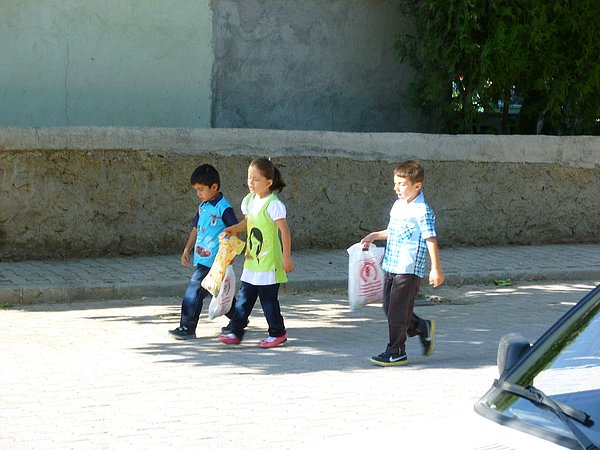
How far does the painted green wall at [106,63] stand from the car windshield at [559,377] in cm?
995

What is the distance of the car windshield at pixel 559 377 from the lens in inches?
124

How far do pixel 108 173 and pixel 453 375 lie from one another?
5.58 metres

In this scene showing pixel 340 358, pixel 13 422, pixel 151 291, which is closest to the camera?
pixel 13 422

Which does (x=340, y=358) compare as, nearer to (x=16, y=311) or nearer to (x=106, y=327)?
(x=106, y=327)

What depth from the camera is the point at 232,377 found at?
6938 mm

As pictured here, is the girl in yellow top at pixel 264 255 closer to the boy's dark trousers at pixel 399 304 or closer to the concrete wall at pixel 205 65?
the boy's dark trousers at pixel 399 304

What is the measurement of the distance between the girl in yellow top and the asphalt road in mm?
195

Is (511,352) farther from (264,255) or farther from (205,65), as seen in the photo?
(205,65)

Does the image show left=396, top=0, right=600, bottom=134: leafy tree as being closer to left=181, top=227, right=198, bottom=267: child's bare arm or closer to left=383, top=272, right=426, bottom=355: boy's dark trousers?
left=181, top=227, right=198, bottom=267: child's bare arm

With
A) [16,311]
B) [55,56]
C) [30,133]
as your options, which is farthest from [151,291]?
[55,56]

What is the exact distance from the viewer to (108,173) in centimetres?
1137

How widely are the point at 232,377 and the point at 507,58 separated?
7.71m

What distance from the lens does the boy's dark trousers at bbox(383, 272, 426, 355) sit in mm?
7191

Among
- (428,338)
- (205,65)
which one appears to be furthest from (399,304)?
(205,65)
